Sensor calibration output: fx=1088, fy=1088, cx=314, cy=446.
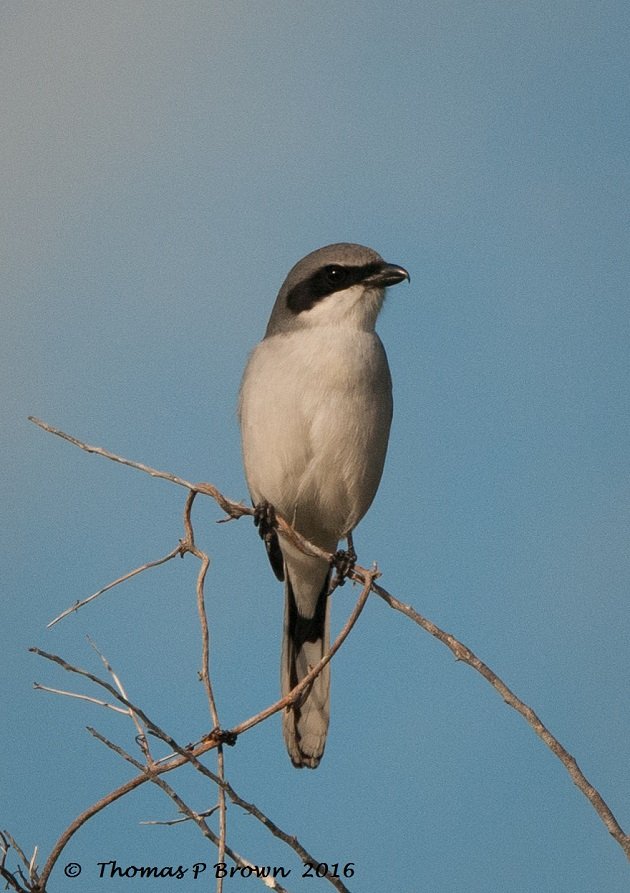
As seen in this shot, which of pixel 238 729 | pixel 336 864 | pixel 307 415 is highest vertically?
pixel 307 415

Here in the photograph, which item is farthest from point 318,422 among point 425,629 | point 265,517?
point 425,629

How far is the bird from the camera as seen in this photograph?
480 cm

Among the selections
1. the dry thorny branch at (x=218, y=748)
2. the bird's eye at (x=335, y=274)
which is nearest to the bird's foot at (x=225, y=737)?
the dry thorny branch at (x=218, y=748)

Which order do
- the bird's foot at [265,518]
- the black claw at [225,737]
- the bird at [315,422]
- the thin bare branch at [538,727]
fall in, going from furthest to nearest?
the bird's foot at [265,518]
the bird at [315,422]
the black claw at [225,737]
the thin bare branch at [538,727]

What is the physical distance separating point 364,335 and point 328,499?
78 centimetres

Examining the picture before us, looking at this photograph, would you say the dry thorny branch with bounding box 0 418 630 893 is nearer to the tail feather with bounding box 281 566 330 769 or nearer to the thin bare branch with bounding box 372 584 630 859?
the thin bare branch with bounding box 372 584 630 859

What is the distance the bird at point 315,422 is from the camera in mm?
4797

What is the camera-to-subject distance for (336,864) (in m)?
3.00

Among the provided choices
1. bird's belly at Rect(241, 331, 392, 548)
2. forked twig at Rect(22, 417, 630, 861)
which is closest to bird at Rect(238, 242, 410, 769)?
bird's belly at Rect(241, 331, 392, 548)

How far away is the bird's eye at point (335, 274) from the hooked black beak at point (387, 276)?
4.3 inches

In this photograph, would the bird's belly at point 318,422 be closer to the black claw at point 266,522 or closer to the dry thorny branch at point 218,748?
the black claw at point 266,522

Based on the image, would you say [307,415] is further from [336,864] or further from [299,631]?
[336,864]

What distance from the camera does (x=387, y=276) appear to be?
201 inches

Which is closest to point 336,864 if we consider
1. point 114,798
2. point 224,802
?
point 224,802
